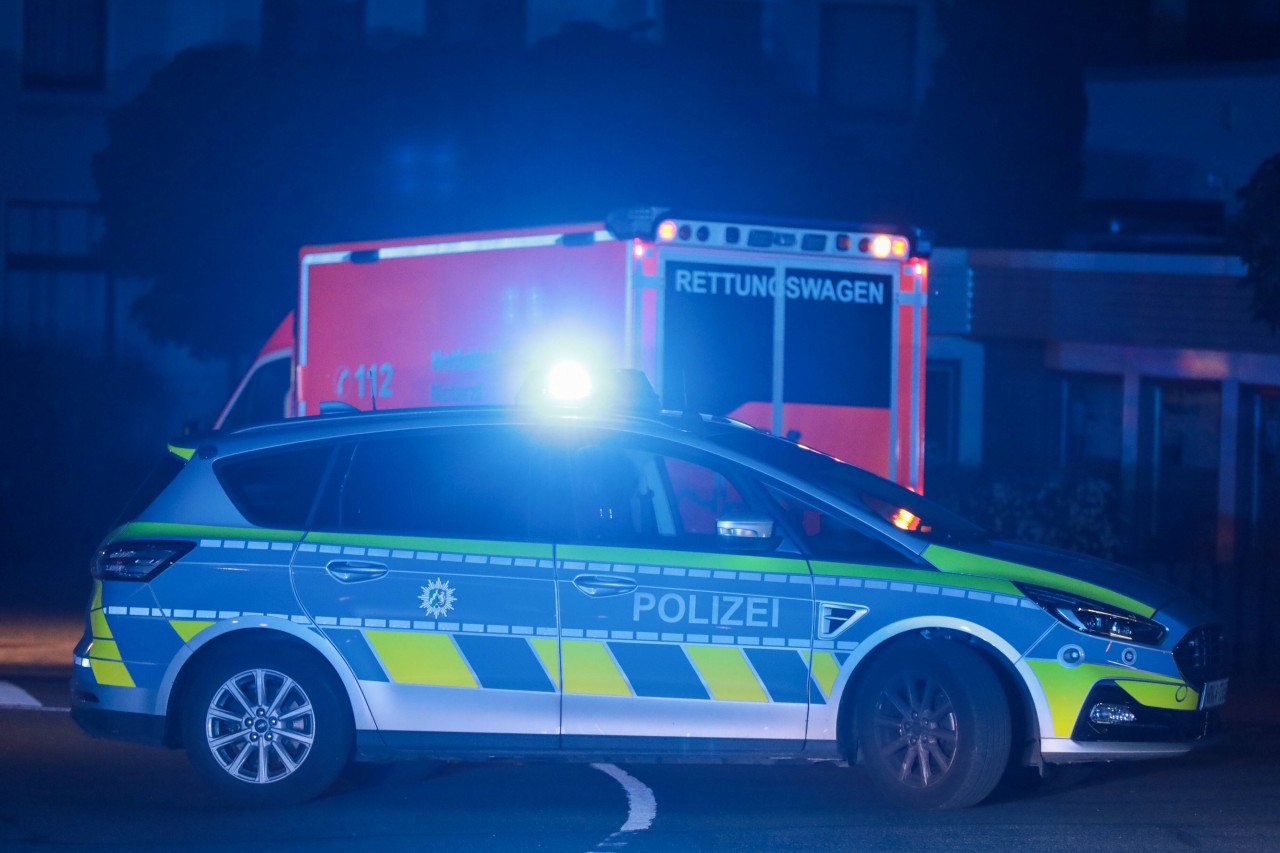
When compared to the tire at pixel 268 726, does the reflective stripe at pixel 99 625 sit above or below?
above

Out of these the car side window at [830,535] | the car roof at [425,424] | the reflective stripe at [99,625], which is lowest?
the reflective stripe at [99,625]

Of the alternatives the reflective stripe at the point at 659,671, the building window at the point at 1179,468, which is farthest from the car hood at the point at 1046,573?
the building window at the point at 1179,468

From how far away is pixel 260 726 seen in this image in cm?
668

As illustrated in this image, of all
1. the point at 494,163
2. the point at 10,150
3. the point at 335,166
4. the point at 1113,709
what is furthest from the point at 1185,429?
the point at 10,150

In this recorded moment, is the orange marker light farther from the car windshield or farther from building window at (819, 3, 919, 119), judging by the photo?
building window at (819, 3, 919, 119)

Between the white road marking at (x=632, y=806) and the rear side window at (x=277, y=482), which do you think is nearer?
the white road marking at (x=632, y=806)

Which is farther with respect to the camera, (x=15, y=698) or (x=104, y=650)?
(x=15, y=698)

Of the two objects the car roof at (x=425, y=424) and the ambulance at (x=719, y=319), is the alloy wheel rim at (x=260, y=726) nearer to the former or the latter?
the car roof at (x=425, y=424)

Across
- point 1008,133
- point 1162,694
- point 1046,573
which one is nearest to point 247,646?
point 1046,573

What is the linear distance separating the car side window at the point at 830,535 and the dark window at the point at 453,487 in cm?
93

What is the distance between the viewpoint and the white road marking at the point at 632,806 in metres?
6.29

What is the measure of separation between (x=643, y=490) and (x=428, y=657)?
1.11 m

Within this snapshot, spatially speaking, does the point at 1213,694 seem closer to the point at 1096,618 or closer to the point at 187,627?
the point at 1096,618

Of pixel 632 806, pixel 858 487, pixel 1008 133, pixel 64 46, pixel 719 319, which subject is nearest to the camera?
pixel 632 806
